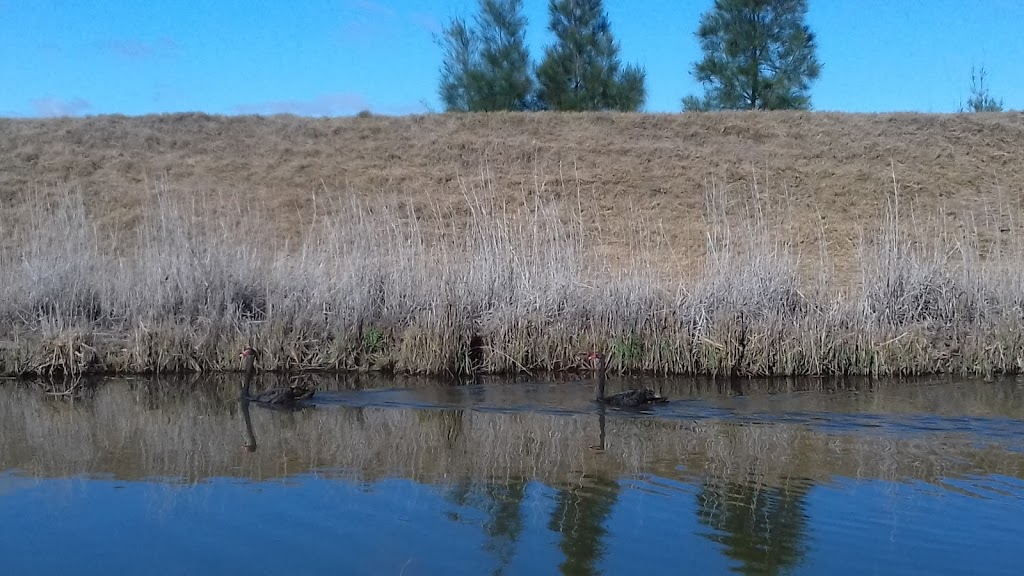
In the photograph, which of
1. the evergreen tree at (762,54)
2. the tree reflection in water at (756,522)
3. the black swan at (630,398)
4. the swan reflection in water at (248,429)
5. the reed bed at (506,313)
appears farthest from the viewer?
the evergreen tree at (762,54)

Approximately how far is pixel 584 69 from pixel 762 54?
7.70 metres

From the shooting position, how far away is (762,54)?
39.4 meters

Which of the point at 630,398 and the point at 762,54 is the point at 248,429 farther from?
the point at 762,54

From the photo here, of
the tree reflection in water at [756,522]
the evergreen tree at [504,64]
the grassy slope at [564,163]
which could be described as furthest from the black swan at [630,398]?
the evergreen tree at [504,64]

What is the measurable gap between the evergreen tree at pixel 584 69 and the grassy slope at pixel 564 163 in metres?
7.36

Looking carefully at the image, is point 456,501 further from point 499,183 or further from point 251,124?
→ point 251,124

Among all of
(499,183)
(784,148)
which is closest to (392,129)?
(499,183)

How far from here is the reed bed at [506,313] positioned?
11.9 meters

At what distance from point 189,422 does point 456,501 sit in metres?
4.03

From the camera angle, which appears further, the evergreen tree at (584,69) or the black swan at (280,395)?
the evergreen tree at (584,69)

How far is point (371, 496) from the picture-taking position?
6801 mm

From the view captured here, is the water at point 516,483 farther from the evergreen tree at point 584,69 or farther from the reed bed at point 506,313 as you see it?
the evergreen tree at point 584,69

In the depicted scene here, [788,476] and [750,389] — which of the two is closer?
[788,476]

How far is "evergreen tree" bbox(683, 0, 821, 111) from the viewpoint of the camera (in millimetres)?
38969
